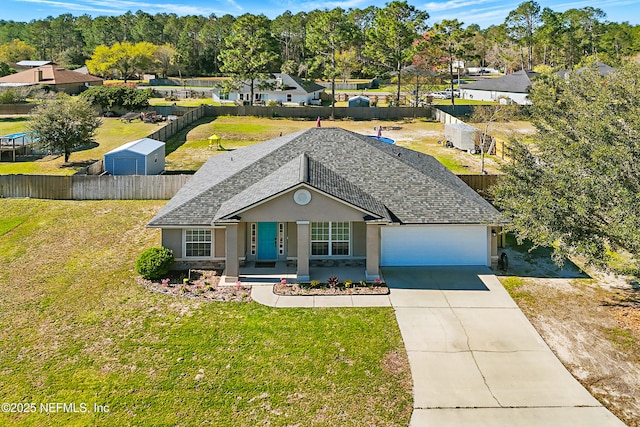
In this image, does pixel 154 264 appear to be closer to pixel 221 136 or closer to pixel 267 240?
pixel 267 240

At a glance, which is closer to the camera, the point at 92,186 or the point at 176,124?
the point at 92,186

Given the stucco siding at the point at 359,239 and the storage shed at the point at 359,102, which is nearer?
the stucco siding at the point at 359,239

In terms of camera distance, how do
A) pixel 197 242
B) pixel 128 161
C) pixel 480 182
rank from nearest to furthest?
pixel 197 242 → pixel 480 182 → pixel 128 161

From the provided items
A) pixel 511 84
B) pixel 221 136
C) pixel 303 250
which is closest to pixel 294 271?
pixel 303 250

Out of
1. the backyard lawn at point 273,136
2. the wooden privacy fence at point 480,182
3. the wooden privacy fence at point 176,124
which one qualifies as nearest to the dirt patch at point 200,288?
the wooden privacy fence at point 480,182

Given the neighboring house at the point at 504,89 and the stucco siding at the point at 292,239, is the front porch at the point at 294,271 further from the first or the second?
the neighboring house at the point at 504,89
